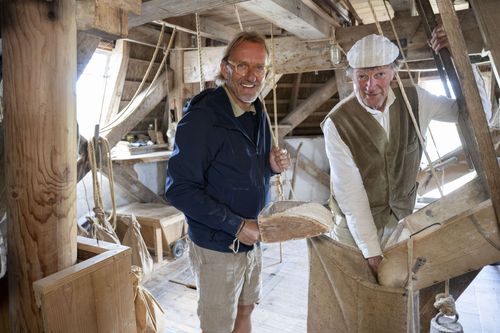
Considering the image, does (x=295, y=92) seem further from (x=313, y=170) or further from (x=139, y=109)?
(x=139, y=109)

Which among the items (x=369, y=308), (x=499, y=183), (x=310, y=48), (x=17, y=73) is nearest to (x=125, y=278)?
(x=17, y=73)

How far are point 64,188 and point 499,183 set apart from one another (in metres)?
1.21

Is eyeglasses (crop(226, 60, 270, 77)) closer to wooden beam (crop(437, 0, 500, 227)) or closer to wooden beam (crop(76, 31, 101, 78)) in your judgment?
wooden beam (crop(76, 31, 101, 78))

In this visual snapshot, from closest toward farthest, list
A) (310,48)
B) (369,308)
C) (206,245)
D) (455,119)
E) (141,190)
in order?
(369,308) < (206,245) < (455,119) < (310,48) < (141,190)

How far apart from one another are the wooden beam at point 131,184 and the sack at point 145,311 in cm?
233

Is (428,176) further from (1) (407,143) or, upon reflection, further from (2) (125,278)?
(2) (125,278)

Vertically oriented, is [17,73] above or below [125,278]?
above

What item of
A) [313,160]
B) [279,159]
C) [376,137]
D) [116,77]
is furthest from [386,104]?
[313,160]

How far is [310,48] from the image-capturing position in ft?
9.68

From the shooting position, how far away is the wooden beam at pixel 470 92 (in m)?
0.73

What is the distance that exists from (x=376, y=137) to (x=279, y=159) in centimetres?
44

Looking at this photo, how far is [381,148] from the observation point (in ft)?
5.16

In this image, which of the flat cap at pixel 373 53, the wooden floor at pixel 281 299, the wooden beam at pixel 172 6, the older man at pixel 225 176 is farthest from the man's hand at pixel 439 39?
the wooden floor at pixel 281 299

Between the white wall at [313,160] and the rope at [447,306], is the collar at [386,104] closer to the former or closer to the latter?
the rope at [447,306]
